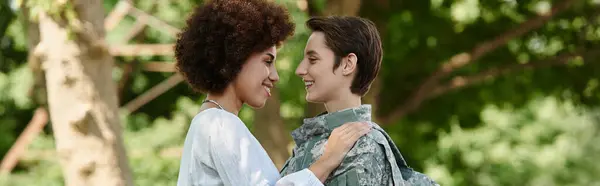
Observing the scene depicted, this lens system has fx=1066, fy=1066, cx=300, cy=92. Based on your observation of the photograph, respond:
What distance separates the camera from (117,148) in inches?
285

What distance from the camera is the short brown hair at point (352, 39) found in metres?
3.74

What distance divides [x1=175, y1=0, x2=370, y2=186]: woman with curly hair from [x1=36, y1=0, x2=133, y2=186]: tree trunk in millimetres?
3489

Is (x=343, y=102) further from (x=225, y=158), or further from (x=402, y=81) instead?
(x=402, y=81)

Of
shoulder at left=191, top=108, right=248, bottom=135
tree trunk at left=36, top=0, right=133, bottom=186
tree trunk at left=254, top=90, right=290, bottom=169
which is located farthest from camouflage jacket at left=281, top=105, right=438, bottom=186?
tree trunk at left=254, top=90, right=290, bottom=169

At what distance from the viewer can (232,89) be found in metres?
3.61

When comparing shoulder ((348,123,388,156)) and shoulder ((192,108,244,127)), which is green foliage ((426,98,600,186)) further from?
shoulder ((192,108,244,127))

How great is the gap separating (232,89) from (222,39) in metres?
0.18

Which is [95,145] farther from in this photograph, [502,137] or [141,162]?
[502,137]

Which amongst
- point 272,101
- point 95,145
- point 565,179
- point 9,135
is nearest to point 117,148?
point 95,145

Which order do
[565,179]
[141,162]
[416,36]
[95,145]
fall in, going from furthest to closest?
[565,179] < [141,162] < [416,36] < [95,145]

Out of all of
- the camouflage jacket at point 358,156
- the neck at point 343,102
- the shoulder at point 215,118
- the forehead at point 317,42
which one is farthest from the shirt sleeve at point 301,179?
the forehead at point 317,42

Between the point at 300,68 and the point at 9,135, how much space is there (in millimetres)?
10402

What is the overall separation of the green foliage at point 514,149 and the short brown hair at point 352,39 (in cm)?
836

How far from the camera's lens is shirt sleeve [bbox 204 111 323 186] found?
340 centimetres
